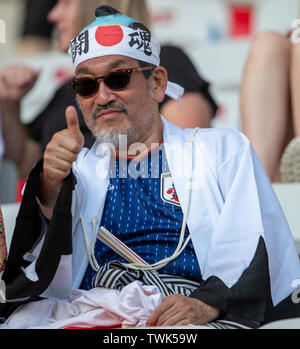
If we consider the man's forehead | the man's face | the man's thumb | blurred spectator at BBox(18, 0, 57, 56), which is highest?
blurred spectator at BBox(18, 0, 57, 56)

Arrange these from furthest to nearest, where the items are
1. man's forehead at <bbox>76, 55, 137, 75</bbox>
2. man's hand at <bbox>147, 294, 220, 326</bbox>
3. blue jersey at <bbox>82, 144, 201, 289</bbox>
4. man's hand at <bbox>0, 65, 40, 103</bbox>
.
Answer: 1. man's hand at <bbox>0, 65, 40, 103</bbox>
2. man's forehead at <bbox>76, 55, 137, 75</bbox>
3. blue jersey at <bbox>82, 144, 201, 289</bbox>
4. man's hand at <bbox>147, 294, 220, 326</bbox>

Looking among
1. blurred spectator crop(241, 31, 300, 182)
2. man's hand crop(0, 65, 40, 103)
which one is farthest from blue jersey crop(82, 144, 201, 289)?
man's hand crop(0, 65, 40, 103)

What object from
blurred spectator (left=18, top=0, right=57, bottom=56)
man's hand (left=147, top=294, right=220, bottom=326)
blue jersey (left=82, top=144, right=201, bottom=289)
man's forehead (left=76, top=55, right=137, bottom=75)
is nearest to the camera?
man's hand (left=147, top=294, right=220, bottom=326)

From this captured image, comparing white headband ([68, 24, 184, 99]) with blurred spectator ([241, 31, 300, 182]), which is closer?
white headband ([68, 24, 184, 99])

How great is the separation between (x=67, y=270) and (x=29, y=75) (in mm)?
1429

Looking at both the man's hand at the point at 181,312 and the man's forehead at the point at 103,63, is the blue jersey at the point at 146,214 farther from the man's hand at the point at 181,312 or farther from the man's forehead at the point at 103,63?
the man's forehead at the point at 103,63

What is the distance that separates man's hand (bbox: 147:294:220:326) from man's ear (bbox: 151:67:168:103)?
84 centimetres

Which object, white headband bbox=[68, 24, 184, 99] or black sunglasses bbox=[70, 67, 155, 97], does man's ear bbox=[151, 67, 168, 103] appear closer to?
white headband bbox=[68, 24, 184, 99]

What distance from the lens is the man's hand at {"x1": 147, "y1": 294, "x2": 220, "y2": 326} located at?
196cm

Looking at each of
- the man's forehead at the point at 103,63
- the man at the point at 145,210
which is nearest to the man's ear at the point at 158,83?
the man at the point at 145,210

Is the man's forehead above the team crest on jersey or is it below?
above

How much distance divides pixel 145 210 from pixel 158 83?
52 centimetres

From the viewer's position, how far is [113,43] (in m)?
2.40

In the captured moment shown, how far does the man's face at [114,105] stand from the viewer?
2.37m
